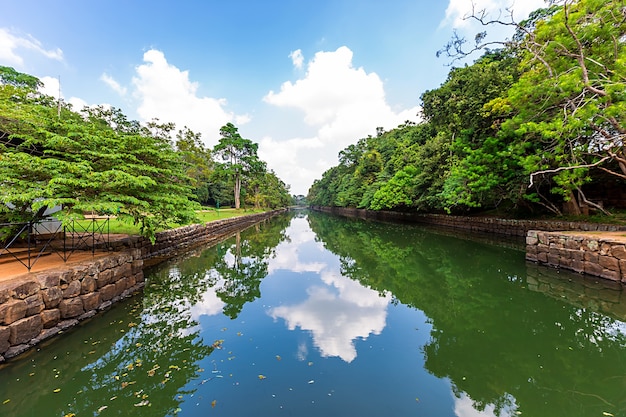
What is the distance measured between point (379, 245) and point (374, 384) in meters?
11.9

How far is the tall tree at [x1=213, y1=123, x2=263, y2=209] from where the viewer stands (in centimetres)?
3158

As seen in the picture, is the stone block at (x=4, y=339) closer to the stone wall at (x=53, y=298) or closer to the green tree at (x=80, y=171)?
the stone wall at (x=53, y=298)

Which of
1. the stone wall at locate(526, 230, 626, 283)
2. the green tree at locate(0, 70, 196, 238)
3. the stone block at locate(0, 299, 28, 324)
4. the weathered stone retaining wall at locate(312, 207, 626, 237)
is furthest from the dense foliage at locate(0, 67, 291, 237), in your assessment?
the weathered stone retaining wall at locate(312, 207, 626, 237)

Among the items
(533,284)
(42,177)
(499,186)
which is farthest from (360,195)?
(42,177)

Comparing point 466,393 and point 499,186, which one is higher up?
point 499,186

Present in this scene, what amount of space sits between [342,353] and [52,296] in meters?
4.87

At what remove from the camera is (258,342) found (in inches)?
182

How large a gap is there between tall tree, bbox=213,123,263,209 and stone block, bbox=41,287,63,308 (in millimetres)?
26999

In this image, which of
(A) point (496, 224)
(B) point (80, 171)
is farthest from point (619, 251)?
(B) point (80, 171)

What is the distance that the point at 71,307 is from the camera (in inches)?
197

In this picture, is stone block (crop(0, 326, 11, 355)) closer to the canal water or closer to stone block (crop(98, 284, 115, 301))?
the canal water

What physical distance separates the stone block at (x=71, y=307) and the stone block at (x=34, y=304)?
1.36 ft

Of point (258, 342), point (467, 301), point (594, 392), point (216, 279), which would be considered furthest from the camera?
point (216, 279)

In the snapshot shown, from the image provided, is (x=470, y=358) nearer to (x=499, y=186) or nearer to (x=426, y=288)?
(x=426, y=288)
